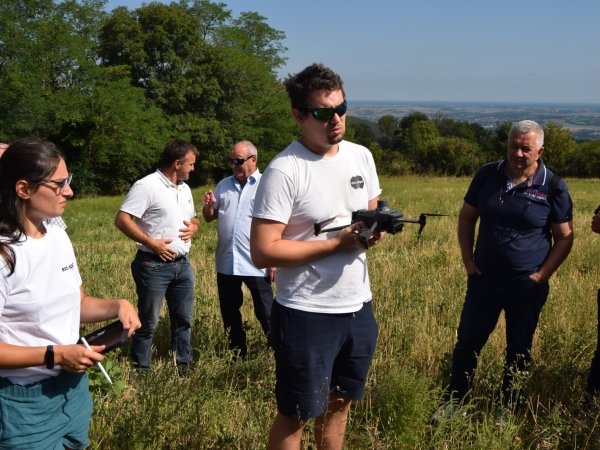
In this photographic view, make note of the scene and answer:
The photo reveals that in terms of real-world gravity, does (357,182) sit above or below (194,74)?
below

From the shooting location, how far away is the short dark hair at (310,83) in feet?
9.16

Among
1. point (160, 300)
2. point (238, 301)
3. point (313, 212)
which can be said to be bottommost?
point (238, 301)

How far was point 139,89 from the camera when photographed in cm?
4009

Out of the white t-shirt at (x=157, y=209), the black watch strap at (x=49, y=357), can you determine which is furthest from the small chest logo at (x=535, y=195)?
the black watch strap at (x=49, y=357)

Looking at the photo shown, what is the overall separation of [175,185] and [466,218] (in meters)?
2.48

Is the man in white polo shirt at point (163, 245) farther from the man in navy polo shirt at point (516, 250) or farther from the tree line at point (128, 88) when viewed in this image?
the tree line at point (128, 88)

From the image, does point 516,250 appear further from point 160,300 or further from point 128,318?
point 160,300

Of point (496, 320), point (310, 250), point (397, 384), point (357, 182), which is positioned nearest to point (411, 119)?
point (496, 320)

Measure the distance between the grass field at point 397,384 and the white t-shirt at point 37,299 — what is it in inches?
41.3

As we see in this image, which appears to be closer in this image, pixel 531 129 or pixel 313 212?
pixel 313 212

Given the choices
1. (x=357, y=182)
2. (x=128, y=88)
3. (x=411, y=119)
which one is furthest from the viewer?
(x=411, y=119)

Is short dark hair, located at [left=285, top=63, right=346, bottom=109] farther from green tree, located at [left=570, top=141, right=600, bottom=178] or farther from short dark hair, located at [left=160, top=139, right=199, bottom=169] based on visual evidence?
green tree, located at [left=570, top=141, right=600, bottom=178]

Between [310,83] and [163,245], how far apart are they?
8.23 feet

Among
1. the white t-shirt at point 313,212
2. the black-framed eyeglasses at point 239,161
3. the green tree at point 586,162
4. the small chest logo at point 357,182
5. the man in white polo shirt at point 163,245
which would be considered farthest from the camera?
the green tree at point 586,162
